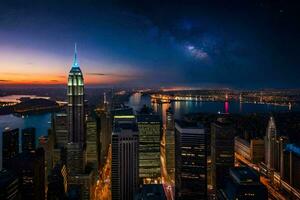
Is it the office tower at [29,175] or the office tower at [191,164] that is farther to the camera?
the office tower at [191,164]

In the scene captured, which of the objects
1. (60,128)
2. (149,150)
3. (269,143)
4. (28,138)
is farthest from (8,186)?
(269,143)

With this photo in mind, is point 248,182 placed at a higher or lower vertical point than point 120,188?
higher

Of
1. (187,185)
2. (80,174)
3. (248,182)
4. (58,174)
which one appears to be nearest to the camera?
(248,182)

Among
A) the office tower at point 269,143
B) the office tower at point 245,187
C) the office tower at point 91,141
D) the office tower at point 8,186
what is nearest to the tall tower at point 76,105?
the office tower at point 91,141

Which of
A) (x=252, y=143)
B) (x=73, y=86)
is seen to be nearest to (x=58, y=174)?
(x=73, y=86)

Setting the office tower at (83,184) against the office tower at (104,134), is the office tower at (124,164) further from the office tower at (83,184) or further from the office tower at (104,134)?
the office tower at (104,134)

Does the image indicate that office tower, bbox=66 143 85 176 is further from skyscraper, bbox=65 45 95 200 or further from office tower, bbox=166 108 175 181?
office tower, bbox=166 108 175 181

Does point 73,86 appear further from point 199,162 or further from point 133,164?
point 199,162
